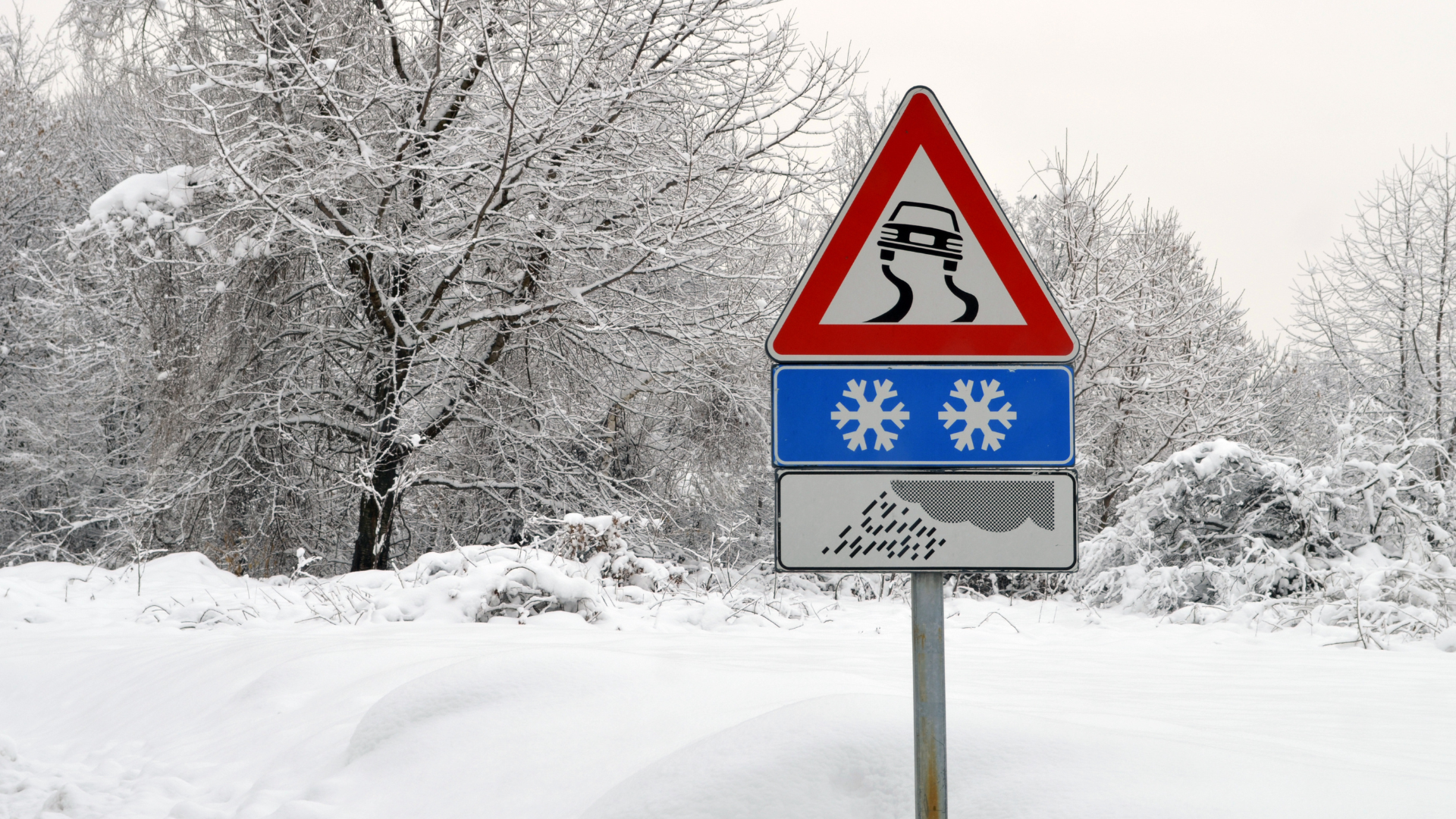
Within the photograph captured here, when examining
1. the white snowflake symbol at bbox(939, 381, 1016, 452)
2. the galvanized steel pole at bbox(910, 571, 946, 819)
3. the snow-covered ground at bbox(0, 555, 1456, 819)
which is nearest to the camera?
the galvanized steel pole at bbox(910, 571, 946, 819)

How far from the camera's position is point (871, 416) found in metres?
1.90

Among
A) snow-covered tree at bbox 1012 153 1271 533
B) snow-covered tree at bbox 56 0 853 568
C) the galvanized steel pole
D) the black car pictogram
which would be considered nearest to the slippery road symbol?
the black car pictogram

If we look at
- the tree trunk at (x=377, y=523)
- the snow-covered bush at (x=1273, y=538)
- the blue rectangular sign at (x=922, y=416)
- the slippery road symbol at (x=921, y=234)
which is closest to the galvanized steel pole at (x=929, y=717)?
the blue rectangular sign at (x=922, y=416)

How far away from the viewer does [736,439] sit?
12.2m

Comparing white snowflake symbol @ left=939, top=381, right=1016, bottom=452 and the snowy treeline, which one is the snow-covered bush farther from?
white snowflake symbol @ left=939, top=381, right=1016, bottom=452

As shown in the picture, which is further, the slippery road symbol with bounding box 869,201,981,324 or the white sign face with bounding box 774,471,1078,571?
the slippery road symbol with bounding box 869,201,981,324

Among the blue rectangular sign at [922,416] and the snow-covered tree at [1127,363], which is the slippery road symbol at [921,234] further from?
the snow-covered tree at [1127,363]

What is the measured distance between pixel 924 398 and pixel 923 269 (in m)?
0.26

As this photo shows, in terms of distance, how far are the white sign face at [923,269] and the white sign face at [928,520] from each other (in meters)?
0.31

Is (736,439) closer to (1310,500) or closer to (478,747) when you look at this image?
(1310,500)

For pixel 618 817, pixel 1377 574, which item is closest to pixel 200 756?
pixel 618 817

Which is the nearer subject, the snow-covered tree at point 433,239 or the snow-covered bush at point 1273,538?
the snow-covered bush at point 1273,538

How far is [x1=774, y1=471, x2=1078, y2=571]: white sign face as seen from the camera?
184 centimetres

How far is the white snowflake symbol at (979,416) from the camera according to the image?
188 cm
